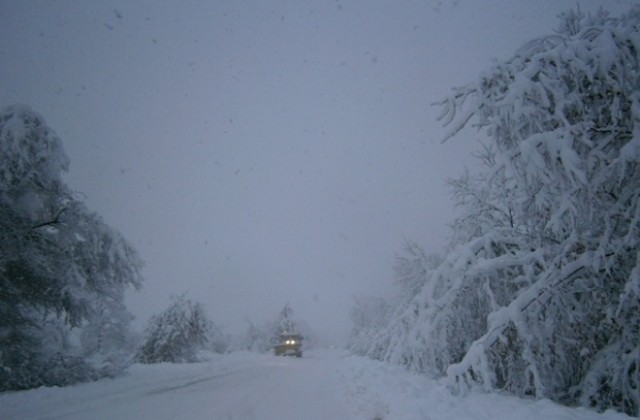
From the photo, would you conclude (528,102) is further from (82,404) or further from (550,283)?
(82,404)

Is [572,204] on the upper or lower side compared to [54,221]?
lower

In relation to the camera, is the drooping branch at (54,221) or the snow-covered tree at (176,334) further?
the snow-covered tree at (176,334)

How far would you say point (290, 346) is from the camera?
37250 mm

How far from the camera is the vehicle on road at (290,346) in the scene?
36594 millimetres

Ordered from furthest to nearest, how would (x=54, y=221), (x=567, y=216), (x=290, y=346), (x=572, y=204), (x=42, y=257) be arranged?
1. (x=290, y=346)
2. (x=54, y=221)
3. (x=42, y=257)
4. (x=567, y=216)
5. (x=572, y=204)

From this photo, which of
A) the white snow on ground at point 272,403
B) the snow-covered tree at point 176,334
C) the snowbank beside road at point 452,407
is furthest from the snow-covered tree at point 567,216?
the snow-covered tree at point 176,334

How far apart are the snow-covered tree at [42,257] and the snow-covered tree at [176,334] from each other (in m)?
13.2

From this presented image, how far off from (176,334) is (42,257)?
1597cm

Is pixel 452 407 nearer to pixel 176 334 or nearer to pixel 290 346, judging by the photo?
pixel 176 334

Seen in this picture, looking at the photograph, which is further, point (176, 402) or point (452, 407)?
point (176, 402)

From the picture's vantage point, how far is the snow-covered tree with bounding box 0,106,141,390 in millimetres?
9086

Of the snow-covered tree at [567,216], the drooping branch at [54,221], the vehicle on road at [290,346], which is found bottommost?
the vehicle on road at [290,346]

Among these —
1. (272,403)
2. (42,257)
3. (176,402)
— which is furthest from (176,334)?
(272,403)

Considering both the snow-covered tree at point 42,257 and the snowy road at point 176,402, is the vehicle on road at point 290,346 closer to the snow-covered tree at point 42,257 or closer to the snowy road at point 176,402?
the snowy road at point 176,402
